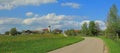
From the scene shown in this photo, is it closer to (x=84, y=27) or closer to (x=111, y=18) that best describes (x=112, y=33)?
(x=111, y=18)

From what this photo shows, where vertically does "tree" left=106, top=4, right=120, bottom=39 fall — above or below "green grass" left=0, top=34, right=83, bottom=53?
above

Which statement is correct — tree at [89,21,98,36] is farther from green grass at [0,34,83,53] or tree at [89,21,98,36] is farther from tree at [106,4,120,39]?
green grass at [0,34,83,53]

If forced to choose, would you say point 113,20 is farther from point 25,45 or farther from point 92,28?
point 92,28

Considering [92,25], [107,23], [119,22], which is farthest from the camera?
[92,25]

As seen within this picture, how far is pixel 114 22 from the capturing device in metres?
60.0

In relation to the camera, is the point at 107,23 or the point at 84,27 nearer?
the point at 107,23

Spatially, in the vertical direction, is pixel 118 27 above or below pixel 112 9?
below

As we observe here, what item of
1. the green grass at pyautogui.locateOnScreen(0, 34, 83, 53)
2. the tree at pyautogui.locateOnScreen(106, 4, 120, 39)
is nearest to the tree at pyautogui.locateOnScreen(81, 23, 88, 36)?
the tree at pyautogui.locateOnScreen(106, 4, 120, 39)

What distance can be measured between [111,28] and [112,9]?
14.1 feet

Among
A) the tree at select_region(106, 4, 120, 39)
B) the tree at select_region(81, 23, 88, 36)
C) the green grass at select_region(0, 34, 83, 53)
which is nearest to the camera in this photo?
the green grass at select_region(0, 34, 83, 53)

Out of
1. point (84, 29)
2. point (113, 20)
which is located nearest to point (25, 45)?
point (113, 20)

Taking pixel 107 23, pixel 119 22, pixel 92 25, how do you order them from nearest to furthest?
pixel 119 22 → pixel 107 23 → pixel 92 25

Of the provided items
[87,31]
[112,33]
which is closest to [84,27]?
[87,31]

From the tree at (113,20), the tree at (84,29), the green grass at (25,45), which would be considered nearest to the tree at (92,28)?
the tree at (84,29)
